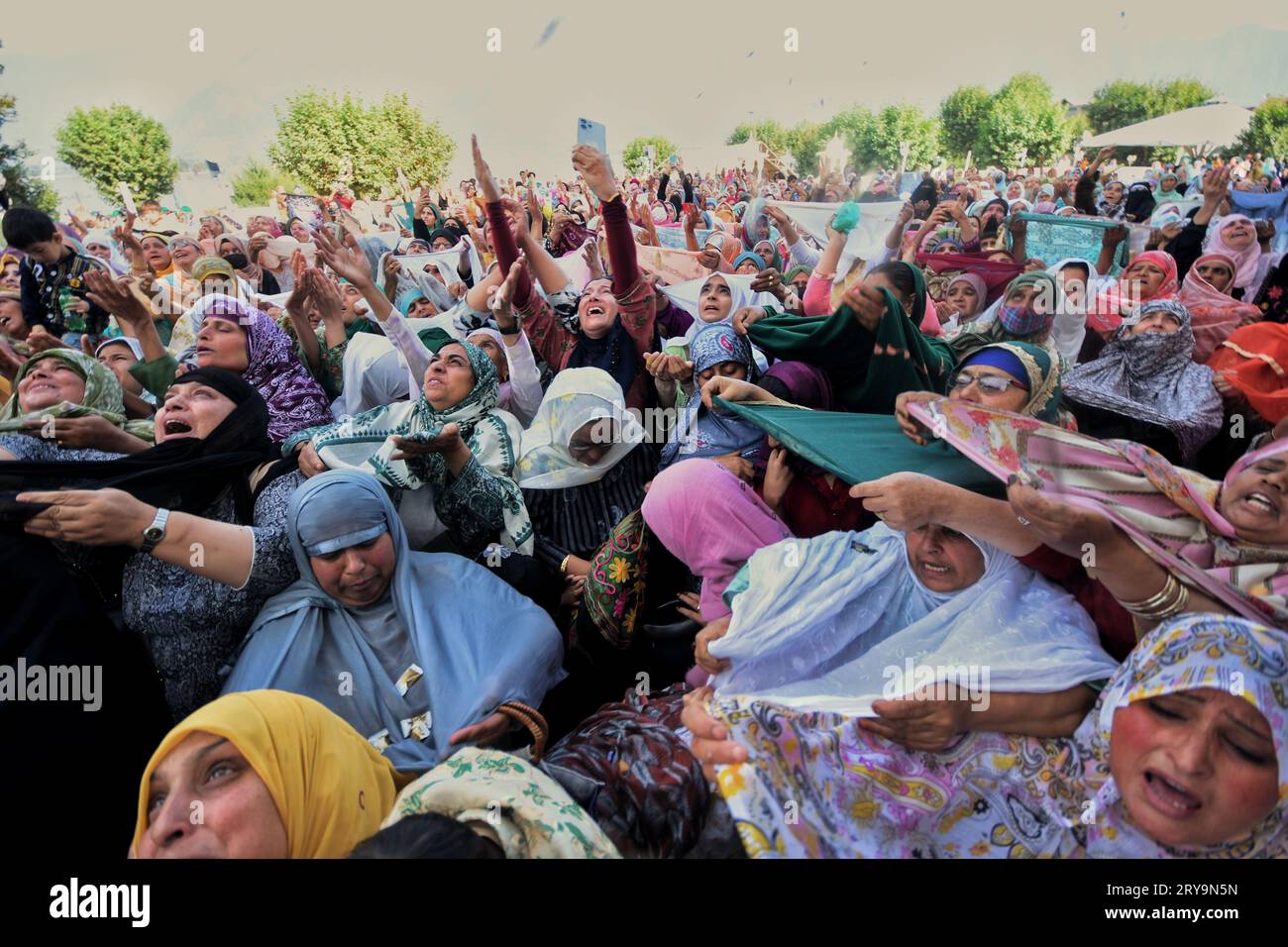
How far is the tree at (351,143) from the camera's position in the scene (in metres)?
28.0

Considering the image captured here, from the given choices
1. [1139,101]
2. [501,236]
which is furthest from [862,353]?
[1139,101]

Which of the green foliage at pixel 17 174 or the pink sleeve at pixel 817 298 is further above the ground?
the green foliage at pixel 17 174

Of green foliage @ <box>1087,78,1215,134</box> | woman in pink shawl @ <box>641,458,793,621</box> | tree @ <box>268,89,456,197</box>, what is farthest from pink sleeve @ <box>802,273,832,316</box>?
green foliage @ <box>1087,78,1215,134</box>

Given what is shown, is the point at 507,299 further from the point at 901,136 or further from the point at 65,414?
the point at 901,136

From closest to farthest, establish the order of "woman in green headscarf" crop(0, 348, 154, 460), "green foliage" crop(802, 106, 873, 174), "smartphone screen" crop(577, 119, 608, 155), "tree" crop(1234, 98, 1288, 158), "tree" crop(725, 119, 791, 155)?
1. "woman in green headscarf" crop(0, 348, 154, 460)
2. "smartphone screen" crop(577, 119, 608, 155)
3. "tree" crop(1234, 98, 1288, 158)
4. "tree" crop(725, 119, 791, 155)
5. "green foliage" crop(802, 106, 873, 174)

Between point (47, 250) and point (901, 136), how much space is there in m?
31.9

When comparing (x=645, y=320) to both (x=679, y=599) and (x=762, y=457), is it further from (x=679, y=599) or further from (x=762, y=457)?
(x=679, y=599)

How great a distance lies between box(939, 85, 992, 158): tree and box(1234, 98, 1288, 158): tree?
10419 millimetres

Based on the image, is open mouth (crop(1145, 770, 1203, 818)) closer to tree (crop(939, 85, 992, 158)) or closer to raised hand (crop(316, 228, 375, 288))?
raised hand (crop(316, 228, 375, 288))

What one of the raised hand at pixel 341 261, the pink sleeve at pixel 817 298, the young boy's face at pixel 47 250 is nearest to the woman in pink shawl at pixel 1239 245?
A: the pink sleeve at pixel 817 298

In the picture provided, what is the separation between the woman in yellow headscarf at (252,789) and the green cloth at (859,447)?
1.51 metres

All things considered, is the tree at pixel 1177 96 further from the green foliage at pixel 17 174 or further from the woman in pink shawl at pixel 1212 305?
the green foliage at pixel 17 174

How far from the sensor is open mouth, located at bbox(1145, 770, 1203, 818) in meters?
1.34
